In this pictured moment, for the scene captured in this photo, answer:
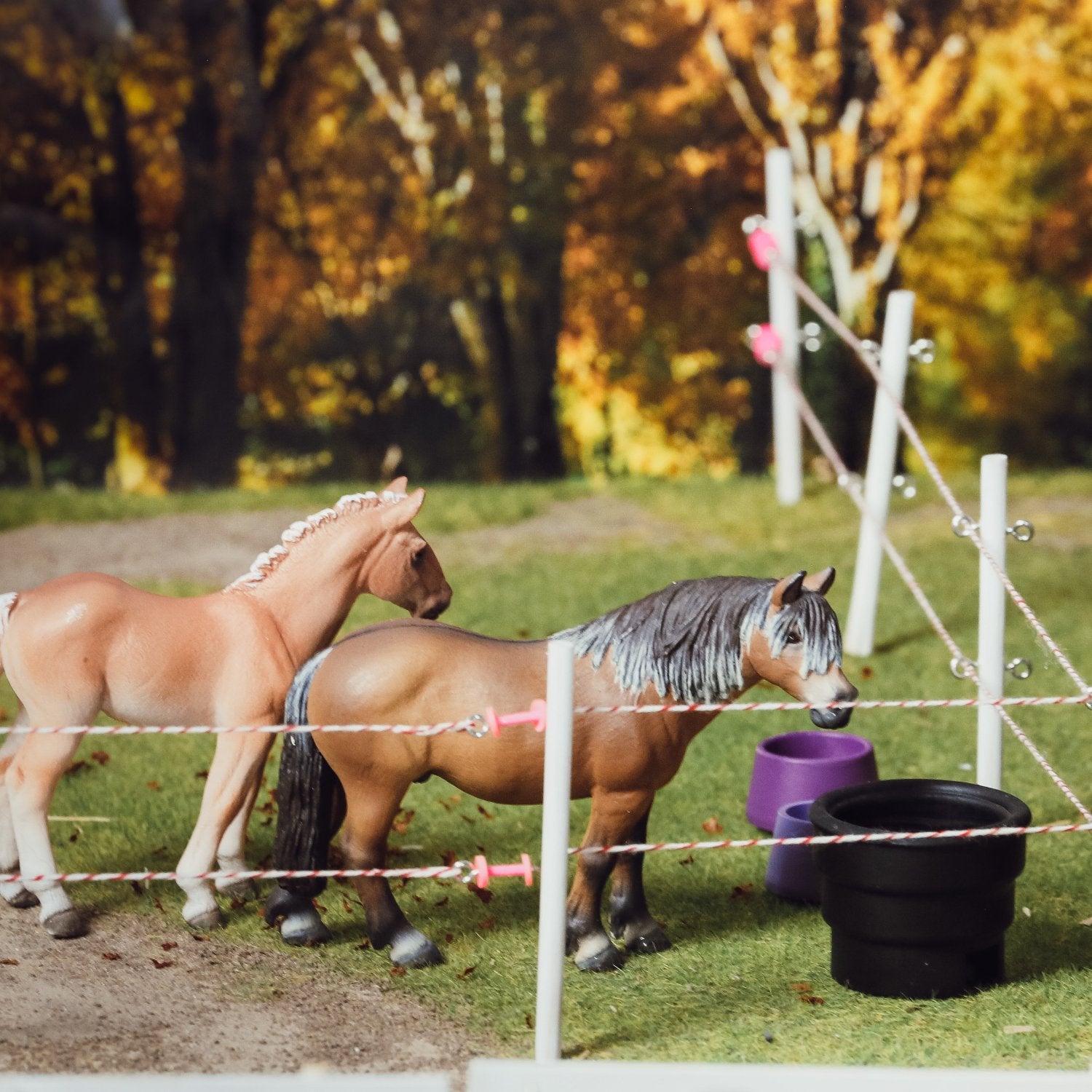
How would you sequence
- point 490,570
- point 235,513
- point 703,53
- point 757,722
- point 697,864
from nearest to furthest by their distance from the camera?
point 697,864, point 757,722, point 490,570, point 235,513, point 703,53

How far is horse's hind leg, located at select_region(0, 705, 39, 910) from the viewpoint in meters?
4.25

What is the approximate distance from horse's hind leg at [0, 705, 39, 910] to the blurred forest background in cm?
836

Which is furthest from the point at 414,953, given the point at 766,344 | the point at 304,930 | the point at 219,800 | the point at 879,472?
the point at 879,472

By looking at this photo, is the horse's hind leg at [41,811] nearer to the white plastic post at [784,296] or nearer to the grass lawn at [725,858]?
the grass lawn at [725,858]

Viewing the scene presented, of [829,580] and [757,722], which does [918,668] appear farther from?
[829,580]

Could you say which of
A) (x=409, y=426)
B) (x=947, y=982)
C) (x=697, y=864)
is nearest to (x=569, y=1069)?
(x=947, y=982)

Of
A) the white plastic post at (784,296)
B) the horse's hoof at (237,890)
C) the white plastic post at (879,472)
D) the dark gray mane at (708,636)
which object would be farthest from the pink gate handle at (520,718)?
the white plastic post at (784,296)

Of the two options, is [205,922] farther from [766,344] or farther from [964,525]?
[766,344]

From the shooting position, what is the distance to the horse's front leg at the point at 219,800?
4082 millimetres

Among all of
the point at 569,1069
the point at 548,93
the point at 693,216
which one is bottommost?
the point at 569,1069

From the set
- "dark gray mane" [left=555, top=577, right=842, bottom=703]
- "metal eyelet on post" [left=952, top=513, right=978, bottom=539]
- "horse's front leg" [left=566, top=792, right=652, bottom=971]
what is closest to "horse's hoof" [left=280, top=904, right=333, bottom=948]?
"horse's front leg" [left=566, top=792, right=652, bottom=971]

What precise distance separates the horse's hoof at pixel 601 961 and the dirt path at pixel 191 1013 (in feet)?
1.58

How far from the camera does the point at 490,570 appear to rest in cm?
892

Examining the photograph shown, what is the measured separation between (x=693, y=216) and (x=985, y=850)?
10.3 m
